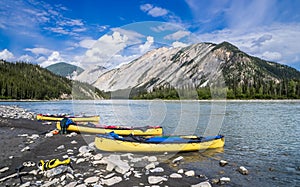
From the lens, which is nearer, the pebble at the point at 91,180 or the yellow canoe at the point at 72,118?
the pebble at the point at 91,180

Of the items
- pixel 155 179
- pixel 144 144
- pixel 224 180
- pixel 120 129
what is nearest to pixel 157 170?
pixel 155 179

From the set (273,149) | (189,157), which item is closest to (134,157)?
(189,157)

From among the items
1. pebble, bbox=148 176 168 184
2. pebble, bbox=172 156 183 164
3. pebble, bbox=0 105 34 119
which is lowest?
pebble, bbox=172 156 183 164

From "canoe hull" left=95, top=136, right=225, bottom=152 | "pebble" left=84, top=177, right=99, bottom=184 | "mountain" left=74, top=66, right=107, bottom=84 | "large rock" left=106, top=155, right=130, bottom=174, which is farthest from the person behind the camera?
"mountain" left=74, top=66, right=107, bottom=84

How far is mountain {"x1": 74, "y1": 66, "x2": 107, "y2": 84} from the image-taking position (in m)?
17.1

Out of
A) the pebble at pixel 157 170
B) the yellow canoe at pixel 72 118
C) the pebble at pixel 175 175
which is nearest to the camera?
the pebble at pixel 175 175

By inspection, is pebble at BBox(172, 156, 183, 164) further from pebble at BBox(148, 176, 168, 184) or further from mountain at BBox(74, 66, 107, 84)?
mountain at BBox(74, 66, 107, 84)

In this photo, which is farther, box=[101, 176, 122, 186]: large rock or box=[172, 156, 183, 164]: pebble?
box=[172, 156, 183, 164]: pebble

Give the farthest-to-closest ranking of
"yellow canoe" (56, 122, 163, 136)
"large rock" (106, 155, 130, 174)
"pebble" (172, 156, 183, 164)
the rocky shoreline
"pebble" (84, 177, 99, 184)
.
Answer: "yellow canoe" (56, 122, 163, 136) → "pebble" (172, 156, 183, 164) → "large rock" (106, 155, 130, 174) → the rocky shoreline → "pebble" (84, 177, 99, 184)

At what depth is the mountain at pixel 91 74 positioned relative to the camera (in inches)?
672

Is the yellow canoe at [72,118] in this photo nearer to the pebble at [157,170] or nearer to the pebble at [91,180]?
the pebble at [157,170]

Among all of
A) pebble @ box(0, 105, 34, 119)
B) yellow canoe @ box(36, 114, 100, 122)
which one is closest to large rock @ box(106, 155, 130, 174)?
Result: yellow canoe @ box(36, 114, 100, 122)

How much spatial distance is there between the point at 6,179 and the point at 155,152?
8.90 metres

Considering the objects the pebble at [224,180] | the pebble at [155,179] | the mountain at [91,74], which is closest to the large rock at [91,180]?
the pebble at [155,179]
